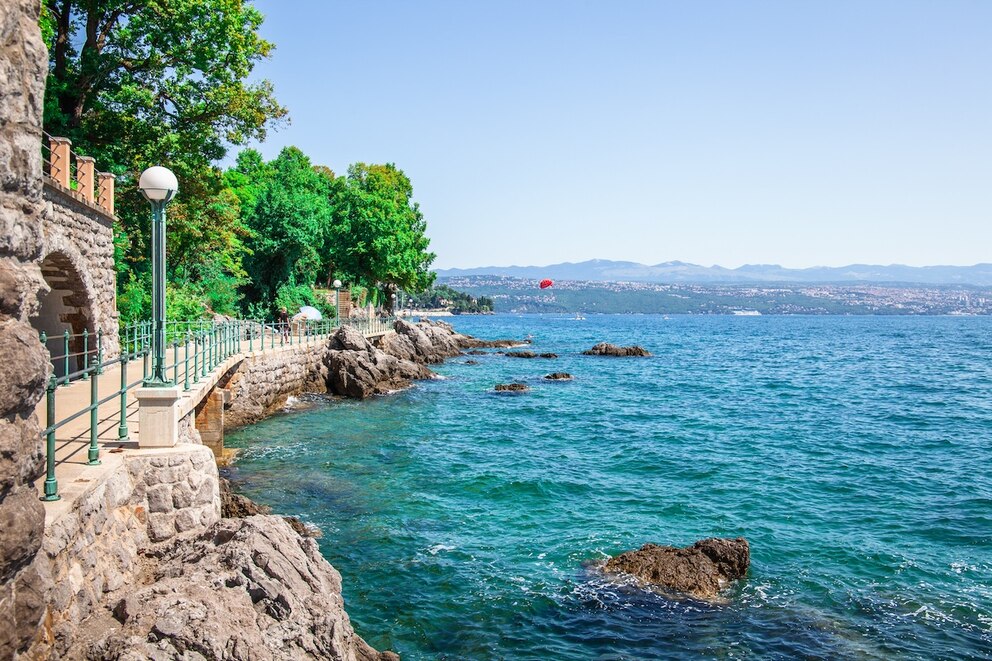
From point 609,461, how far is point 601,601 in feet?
31.3

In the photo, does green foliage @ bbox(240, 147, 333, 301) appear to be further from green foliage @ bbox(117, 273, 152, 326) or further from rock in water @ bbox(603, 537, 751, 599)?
rock in water @ bbox(603, 537, 751, 599)

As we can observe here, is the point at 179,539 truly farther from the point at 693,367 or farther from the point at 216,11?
the point at 693,367

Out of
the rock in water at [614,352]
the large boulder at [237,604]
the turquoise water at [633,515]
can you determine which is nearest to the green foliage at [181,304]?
the turquoise water at [633,515]

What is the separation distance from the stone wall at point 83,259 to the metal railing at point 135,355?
18.9 inches

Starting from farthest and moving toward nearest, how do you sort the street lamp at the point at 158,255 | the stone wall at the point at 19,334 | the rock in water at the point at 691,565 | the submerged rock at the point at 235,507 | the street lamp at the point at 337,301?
the street lamp at the point at 337,301, the submerged rock at the point at 235,507, the rock in water at the point at 691,565, the street lamp at the point at 158,255, the stone wall at the point at 19,334

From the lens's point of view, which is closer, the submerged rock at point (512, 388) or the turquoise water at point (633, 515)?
the turquoise water at point (633, 515)

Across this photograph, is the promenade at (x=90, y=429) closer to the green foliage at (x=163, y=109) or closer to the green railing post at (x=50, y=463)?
the green railing post at (x=50, y=463)

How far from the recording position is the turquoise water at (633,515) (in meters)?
9.49

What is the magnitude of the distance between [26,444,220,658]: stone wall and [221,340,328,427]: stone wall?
A: 12618 mm

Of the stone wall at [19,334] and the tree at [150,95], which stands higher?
the tree at [150,95]

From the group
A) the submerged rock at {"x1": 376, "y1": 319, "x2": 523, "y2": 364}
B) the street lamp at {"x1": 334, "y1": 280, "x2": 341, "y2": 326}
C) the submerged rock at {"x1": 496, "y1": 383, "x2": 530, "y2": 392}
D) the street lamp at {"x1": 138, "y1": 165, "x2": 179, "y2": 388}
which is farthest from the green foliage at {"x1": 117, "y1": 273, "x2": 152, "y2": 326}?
the submerged rock at {"x1": 376, "y1": 319, "x2": 523, "y2": 364}

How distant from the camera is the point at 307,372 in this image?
29609 mm

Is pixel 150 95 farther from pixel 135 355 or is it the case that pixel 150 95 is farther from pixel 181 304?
pixel 135 355

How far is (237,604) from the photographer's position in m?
6.07
